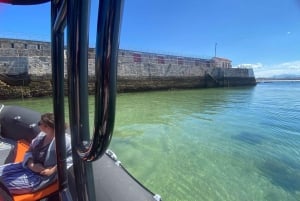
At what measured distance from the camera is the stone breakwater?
17.0 m

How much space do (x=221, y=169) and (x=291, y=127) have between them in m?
5.00

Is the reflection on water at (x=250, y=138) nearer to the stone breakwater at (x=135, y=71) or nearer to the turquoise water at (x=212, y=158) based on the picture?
the turquoise water at (x=212, y=158)

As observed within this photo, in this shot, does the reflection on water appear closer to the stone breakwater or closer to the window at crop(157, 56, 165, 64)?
the stone breakwater

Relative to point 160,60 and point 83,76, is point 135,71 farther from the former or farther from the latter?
point 83,76

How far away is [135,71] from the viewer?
2445 cm

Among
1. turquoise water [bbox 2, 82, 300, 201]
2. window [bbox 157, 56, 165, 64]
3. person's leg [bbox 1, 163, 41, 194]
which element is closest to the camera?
person's leg [bbox 1, 163, 41, 194]

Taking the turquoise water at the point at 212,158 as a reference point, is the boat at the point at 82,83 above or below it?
above

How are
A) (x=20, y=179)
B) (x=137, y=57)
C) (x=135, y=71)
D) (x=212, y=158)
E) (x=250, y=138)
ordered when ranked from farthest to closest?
(x=137, y=57)
(x=135, y=71)
(x=250, y=138)
(x=212, y=158)
(x=20, y=179)

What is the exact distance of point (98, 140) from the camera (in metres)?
0.65

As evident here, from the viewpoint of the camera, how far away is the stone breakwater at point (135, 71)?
671 inches

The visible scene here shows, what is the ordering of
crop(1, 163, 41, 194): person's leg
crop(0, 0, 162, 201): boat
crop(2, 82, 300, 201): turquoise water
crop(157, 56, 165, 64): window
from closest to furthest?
1. crop(0, 0, 162, 201): boat
2. crop(1, 163, 41, 194): person's leg
3. crop(2, 82, 300, 201): turquoise water
4. crop(157, 56, 165, 64): window

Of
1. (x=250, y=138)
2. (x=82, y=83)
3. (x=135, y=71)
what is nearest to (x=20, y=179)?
(x=82, y=83)

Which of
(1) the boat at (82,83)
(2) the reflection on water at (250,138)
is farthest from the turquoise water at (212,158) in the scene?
(1) the boat at (82,83)

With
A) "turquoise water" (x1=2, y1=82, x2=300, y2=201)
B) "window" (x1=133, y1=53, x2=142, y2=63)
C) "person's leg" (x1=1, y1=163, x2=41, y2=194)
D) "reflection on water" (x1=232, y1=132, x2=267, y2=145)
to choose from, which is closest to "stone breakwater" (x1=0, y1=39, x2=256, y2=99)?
"window" (x1=133, y1=53, x2=142, y2=63)
